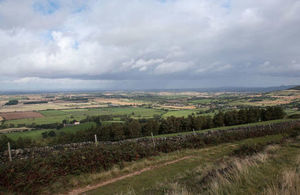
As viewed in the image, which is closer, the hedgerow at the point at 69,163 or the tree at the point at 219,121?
the hedgerow at the point at 69,163

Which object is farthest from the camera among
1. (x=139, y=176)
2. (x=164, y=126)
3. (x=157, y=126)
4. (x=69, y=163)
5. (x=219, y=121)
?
(x=219, y=121)

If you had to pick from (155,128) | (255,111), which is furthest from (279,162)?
(255,111)

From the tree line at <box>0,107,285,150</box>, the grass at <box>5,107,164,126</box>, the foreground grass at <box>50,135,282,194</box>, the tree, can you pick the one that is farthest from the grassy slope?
the grass at <box>5,107,164,126</box>

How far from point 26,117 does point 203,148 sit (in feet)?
166

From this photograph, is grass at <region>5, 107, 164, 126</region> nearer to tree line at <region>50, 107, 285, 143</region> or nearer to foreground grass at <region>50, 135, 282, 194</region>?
tree line at <region>50, 107, 285, 143</region>

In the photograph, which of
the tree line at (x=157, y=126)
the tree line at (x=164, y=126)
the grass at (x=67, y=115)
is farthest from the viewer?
the grass at (x=67, y=115)

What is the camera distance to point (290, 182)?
3.86m

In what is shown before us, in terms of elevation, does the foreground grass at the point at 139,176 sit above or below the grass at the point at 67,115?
above

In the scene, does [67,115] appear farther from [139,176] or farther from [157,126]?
[139,176]

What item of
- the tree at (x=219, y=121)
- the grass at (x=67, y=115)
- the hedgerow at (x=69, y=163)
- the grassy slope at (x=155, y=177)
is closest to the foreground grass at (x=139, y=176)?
the grassy slope at (x=155, y=177)

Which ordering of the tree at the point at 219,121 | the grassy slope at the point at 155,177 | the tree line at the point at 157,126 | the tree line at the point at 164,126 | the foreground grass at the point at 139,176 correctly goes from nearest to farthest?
the grassy slope at the point at 155,177
the foreground grass at the point at 139,176
the tree line at the point at 157,126
the tree line at the point at 164,126
the tree at the point at 219,121

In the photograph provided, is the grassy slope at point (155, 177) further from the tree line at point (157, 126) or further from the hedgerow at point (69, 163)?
the tree line at point (157, 126)

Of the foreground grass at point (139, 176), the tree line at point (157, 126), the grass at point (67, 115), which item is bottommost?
the grass at point (67, 115)

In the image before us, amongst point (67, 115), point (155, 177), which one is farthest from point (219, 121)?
point (67, 115)
